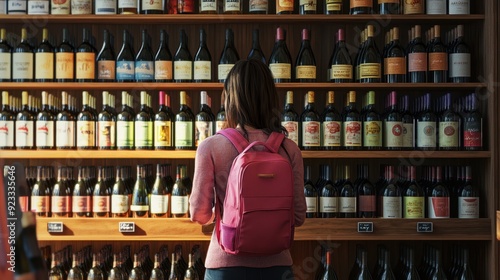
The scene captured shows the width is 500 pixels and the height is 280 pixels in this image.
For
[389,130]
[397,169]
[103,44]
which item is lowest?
[397,169]

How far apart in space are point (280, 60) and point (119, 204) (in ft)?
3.32

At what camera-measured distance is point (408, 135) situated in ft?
9.29

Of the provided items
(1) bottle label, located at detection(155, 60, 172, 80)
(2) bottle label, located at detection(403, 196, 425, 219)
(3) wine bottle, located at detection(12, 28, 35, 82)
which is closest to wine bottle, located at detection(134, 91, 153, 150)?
(1) bottle label, located at detection(155, 60, 172, 80)

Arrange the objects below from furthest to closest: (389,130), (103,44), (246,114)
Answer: (103,44), (389,130), (246,114)

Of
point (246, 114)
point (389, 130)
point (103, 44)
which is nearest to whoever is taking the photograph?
point (246, 114)

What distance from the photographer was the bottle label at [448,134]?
2805 millimetres

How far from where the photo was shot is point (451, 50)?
291 cm

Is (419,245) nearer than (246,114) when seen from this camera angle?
No

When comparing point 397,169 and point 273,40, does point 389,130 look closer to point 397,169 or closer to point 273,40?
point 397,169

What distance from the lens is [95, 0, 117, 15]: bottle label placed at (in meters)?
2.86

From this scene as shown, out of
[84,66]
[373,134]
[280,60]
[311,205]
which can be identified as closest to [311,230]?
[311,205]

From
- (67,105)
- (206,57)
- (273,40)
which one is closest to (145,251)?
(67,105)

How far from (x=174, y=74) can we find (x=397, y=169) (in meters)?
1.14

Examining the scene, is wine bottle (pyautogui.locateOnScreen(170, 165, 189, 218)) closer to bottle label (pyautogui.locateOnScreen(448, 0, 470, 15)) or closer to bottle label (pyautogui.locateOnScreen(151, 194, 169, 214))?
bottle label (pyautogui.locateOnScreen(151, 194, 169, 214))
